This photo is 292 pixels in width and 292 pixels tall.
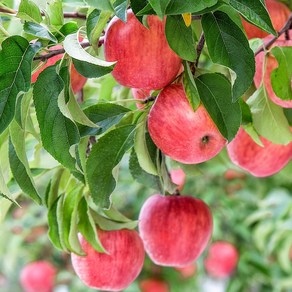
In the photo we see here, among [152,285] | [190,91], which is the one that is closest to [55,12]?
[190,91]

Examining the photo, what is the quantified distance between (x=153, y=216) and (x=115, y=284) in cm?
12

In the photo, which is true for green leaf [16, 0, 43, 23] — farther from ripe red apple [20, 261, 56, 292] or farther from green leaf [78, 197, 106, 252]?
ripe red apple [20, 261, 56, 292]

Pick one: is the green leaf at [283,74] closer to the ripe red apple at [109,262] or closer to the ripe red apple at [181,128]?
the ripe red apple at [181,128]

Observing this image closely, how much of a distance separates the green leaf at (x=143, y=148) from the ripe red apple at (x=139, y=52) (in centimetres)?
7

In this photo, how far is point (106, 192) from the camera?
3.09 ft

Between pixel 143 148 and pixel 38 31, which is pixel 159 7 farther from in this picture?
pixel 143 148

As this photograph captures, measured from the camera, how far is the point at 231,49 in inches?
32.2

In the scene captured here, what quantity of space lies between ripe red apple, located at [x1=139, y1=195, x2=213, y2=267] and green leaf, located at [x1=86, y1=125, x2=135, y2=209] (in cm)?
25

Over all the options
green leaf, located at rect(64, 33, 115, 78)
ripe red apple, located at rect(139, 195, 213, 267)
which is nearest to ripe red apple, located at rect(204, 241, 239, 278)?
ripe red apple, located at rect(139, 195, 213, 267)

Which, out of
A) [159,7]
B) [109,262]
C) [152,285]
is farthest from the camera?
[152,285]

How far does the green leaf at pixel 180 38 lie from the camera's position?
0.81 m

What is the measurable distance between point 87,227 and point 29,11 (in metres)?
0.38

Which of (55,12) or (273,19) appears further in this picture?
(273,19)

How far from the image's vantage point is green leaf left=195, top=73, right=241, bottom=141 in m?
0.87
